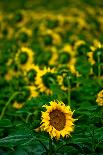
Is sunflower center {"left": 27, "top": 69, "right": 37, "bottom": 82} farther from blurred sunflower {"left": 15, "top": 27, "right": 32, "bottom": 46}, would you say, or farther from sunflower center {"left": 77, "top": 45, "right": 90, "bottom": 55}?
blurred sunflower {"left": 15, "top": 27, "right": 32, "bottom": 46}

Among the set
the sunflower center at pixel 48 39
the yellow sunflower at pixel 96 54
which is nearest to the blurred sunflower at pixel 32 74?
the yellow sunflower at pixel 96 54

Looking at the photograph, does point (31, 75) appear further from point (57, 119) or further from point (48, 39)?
point (57, 119)

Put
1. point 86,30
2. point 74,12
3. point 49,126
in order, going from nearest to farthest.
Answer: point 49,126, point 86,30, point 74,12

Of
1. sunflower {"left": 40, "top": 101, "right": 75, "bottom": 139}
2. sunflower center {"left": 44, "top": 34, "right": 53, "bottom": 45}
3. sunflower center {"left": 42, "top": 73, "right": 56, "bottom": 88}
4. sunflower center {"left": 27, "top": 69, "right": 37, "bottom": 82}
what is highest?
sunflower center {"left": 44, "top": 34, "right": 53, "bottom": 45}

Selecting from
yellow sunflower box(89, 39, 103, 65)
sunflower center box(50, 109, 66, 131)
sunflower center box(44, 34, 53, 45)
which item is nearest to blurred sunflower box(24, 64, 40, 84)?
yellow sunflower box(89, 39, 103, 65)

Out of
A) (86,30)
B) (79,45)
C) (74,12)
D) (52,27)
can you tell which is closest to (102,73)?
(79,45)

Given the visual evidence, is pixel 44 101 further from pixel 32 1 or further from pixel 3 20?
pixel 32 1

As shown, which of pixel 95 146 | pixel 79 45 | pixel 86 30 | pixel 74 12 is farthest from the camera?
pixel 74 12
